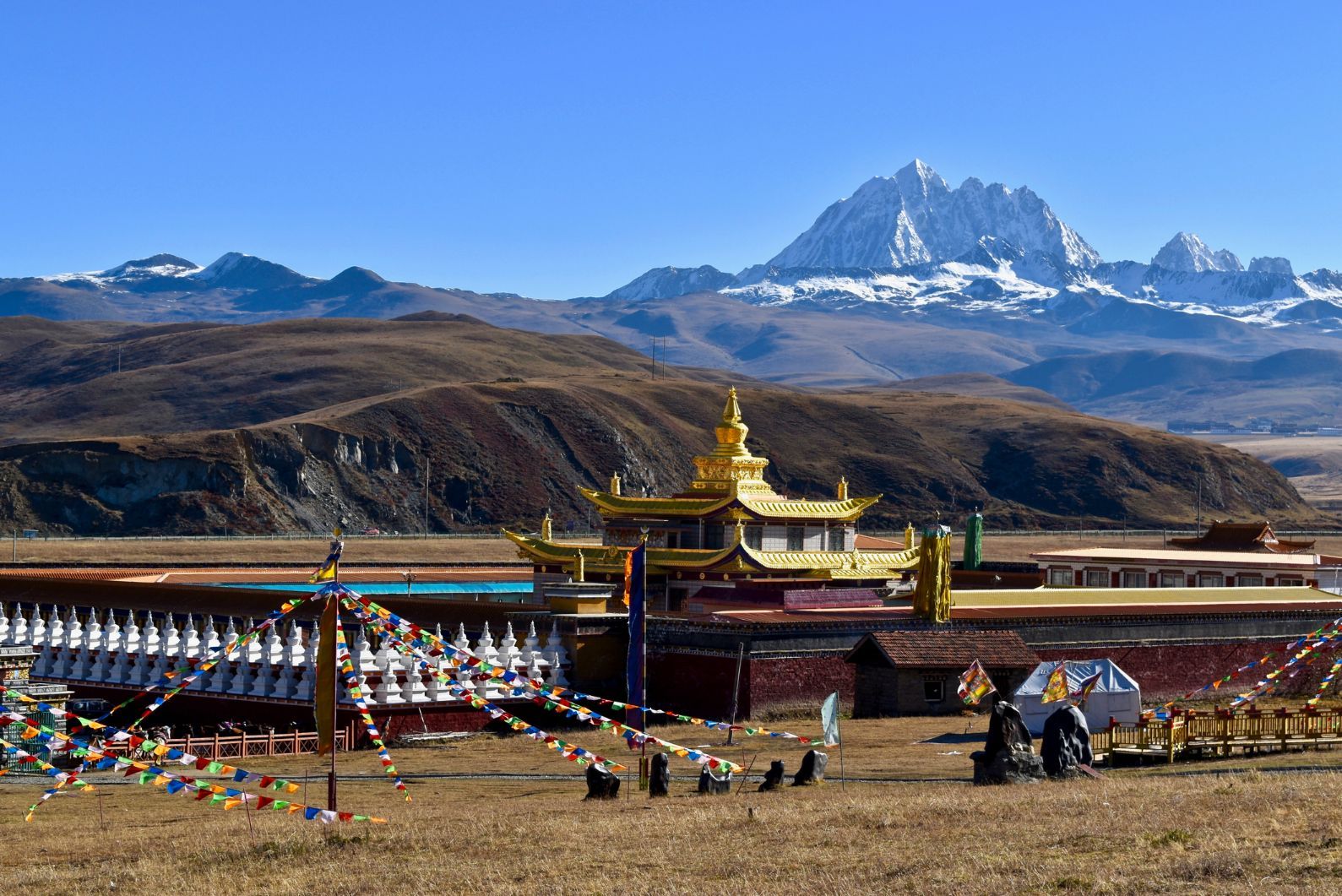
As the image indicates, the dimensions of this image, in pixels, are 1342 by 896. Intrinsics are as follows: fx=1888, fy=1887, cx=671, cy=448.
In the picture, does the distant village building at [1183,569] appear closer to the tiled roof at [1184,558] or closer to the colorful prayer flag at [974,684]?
the tiled roof at [1184,558]

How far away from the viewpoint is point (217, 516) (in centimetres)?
14662

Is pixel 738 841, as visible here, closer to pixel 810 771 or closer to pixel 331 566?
pixel 810 771

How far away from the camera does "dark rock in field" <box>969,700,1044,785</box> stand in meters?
28.7

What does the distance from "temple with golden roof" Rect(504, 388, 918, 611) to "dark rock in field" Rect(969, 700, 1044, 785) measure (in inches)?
815

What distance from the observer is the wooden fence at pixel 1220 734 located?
106 feet

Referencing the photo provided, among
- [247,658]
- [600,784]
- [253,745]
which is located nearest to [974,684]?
[600,784]

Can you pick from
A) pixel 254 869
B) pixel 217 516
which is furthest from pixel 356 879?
pixel 217 516

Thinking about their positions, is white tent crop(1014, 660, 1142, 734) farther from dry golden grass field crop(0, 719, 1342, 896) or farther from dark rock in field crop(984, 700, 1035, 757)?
dark rock in field crop(984, 700, 1035, 757)

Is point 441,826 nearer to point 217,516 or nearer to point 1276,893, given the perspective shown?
point 1276,893

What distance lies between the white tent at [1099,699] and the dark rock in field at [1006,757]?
6.86 m

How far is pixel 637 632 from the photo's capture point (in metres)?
37.2

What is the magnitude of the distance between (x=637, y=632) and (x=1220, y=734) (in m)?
11.2

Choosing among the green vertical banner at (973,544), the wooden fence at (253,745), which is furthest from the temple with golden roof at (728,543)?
the green vertical banner at (973,544)

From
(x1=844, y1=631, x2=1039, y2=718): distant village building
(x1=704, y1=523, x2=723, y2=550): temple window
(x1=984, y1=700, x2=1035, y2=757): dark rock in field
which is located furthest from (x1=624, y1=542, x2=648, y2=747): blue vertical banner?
(x1=704, y1=523, x2=723, y2=550): temple window
